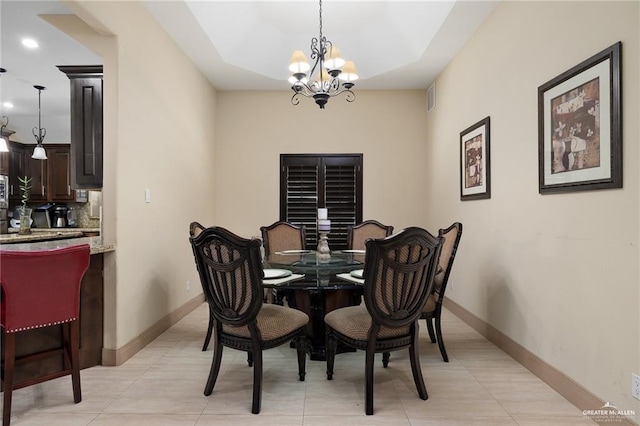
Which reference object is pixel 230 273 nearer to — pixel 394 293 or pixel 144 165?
pixel 394 293

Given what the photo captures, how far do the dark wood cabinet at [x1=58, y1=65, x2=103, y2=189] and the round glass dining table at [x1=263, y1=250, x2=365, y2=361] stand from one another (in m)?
1.64

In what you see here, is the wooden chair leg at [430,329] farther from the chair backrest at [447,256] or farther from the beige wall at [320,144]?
the beige wall at [320,144]

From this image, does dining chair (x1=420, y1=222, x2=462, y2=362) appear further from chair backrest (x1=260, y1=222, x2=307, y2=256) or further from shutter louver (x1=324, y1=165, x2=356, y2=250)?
shutter louver (x1=324, y1=165, x2=356, y2=250)

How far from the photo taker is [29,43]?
144 inches

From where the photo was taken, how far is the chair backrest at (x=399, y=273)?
1974 millimetres

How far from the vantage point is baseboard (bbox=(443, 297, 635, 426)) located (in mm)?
2006

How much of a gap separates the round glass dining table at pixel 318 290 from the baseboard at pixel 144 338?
50.1 inches

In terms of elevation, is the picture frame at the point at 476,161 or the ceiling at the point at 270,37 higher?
the ceiling at the point at 270,37

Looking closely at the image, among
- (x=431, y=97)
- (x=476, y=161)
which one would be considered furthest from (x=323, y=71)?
(x=431, y=97)

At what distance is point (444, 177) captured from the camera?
14.7 ft

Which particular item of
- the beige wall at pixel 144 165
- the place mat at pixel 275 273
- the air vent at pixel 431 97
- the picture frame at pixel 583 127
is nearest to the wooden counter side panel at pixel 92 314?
the beige wall at pixel 144 165

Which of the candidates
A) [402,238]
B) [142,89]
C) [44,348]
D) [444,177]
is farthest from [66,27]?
[444,177]

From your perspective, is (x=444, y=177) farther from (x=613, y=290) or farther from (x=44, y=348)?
(x=44, y=348)

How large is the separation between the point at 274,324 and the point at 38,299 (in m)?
1.31
